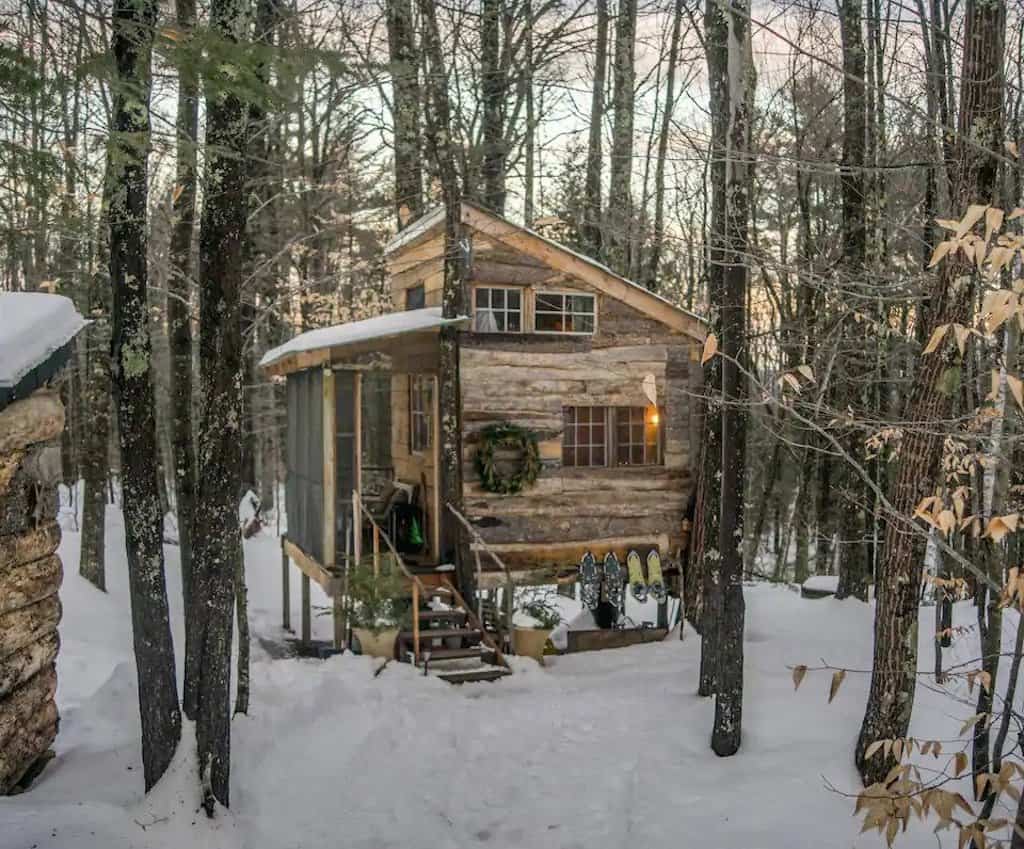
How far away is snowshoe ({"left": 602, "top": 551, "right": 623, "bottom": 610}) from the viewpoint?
503 inches

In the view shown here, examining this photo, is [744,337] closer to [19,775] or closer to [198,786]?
[198,786]

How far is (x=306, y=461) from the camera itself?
13078 mm

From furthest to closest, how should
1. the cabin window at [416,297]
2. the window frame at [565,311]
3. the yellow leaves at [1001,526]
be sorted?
the cabin window at [416,297], the window frame at [565,311], the yellow leaves at [1001,526]

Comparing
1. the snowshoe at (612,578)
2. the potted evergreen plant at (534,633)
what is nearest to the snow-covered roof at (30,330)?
the potted evergreen plant at (534,633)

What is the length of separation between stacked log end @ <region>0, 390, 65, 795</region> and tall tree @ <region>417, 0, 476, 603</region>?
571cm

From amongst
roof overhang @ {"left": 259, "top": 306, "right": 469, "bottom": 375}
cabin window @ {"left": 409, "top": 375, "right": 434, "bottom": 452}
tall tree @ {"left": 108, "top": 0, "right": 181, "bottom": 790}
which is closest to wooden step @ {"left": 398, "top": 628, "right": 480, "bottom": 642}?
cabin window @ {"left": 409, "top": 375, "right": 434, "bottom": 452}

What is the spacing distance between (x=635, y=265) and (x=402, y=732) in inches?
488

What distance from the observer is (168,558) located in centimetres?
1675

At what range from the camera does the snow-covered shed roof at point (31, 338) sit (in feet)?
19.4

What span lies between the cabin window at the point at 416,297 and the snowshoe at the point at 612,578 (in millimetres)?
4732

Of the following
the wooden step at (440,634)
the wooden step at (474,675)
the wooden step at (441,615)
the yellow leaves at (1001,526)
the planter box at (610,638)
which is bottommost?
the planter box at (610,638)

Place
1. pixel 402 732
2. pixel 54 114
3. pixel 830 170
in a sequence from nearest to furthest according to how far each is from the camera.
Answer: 1. pixel 54 114
2. pixel 830 170
3. pixel 402 732

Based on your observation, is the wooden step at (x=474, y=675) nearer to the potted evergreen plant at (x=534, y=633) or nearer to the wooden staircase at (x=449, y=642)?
the wooden staircase at (x=449, y=642)

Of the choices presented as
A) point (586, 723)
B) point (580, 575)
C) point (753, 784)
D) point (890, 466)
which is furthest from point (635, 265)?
point (753, 784)
